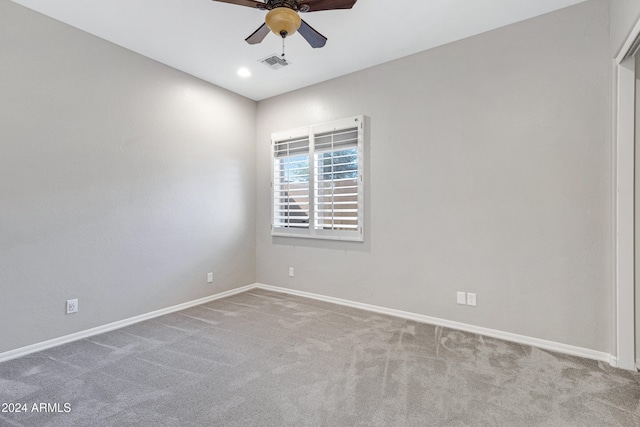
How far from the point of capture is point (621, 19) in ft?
6.89

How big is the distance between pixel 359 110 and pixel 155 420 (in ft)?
11.0

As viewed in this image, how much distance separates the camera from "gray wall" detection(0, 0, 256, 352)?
2432mm

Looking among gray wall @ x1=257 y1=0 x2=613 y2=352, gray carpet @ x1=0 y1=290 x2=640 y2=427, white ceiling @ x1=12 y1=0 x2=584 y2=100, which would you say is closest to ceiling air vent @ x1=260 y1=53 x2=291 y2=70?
white ceiling @ x1=12 y1=0 x2=584 y2=100

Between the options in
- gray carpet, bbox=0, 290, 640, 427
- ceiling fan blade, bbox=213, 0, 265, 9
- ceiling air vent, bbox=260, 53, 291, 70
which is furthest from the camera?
ceiling air vent, bbox=260, 53, 291, 70

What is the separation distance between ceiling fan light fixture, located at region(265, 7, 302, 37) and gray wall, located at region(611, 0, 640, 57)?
2.09 m

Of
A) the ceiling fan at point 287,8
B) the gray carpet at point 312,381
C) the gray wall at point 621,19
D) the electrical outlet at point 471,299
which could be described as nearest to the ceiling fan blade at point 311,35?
the ceiling fan at point 287,8

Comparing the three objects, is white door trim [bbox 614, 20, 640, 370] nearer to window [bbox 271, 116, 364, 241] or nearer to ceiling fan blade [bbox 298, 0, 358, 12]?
ceiling fan blade [bbox 298, 0, 358, 12]

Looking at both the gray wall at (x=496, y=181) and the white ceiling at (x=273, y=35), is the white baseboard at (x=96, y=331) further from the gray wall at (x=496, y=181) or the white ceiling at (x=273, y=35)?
the white ceiling at (x=273, y=35)

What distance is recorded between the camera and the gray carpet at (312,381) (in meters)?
1.70

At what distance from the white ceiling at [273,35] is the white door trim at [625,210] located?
0.84m

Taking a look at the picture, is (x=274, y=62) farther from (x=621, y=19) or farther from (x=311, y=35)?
(x=621, y=19)

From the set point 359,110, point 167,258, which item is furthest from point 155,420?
point 359,110

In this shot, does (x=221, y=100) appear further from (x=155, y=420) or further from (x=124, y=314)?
(x=155, y=420)

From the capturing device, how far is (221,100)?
13.4 ft
